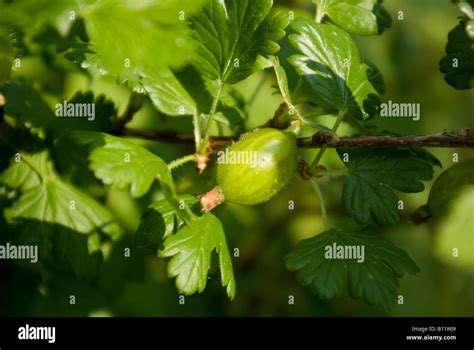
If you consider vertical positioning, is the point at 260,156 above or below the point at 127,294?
above

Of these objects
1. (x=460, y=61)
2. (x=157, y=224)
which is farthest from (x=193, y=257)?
(x=460, y=61)

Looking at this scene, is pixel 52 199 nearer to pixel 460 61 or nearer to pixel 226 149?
pixel 226 149

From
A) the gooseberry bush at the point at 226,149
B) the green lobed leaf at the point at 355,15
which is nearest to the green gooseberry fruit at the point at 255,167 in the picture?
the gooseberry bush at the point at 226,149

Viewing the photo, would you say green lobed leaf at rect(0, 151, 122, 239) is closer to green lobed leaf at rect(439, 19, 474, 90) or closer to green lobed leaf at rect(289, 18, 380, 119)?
green lobed leaf at rect(289, 18, 380, 119)

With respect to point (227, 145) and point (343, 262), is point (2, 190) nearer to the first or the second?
point (227, 145)
